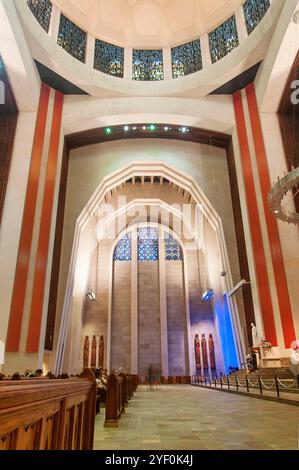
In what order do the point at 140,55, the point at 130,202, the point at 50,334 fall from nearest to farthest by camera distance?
the point at 50,334 → the point at 140,55 → the point at 130,202

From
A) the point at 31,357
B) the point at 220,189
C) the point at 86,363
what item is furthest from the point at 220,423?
the point at 86,363

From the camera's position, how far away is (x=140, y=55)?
49.0 feet

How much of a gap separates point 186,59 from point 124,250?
11.3 metres

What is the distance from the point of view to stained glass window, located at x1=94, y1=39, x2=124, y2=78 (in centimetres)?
1402

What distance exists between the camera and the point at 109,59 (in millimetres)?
14344

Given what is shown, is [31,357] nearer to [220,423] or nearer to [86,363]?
[220,423]

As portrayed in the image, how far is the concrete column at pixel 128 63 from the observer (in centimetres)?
1419

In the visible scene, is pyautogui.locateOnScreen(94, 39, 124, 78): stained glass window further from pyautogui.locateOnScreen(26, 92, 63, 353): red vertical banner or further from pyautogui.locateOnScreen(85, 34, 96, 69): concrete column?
pyautogui.locateOnScreen(26, 92, 63, 353): red vertical banner

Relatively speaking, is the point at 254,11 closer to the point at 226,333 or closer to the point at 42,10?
the point at 42,10

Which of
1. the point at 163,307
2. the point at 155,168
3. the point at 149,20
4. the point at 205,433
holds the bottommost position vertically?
the point at 205,433

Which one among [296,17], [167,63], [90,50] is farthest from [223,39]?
[90,50]

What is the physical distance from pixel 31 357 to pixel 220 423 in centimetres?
739

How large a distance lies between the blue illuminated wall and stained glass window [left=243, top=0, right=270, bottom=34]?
11.6 meters

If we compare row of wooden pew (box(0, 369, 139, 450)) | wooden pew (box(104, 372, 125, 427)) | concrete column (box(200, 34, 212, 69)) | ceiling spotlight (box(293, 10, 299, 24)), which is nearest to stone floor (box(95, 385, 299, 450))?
wooden pew (box(104, 372, 125, 427))
